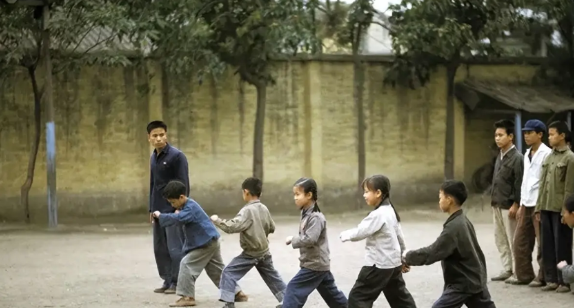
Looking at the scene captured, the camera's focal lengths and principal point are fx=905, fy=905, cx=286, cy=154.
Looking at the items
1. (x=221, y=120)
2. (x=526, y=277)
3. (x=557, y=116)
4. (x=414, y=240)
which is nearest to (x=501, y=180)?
(x=526, y=277)

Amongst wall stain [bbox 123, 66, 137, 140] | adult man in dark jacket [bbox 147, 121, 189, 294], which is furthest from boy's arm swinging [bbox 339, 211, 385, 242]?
wall stain [bbox 123, 66, 137, 140]

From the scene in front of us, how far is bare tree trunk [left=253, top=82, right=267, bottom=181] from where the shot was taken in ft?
62.4

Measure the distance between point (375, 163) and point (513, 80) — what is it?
13.7 ft

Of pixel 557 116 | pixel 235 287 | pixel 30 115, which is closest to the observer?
pixel 235 287

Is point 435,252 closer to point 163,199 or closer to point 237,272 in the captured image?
point 237,272

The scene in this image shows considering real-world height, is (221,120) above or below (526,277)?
above

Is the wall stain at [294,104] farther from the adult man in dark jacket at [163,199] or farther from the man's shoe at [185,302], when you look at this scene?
the man's shoe at [185,302]

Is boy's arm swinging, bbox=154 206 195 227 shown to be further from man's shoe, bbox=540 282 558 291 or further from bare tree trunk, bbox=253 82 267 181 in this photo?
bare tree trunk, bbox=253 82 267 181

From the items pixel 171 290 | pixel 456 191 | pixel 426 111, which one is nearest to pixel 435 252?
pixel 456 191

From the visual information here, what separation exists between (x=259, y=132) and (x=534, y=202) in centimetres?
1016

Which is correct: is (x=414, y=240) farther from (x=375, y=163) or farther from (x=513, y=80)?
(x=513, y=80)

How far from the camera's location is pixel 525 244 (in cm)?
981

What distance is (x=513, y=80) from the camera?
2220cm

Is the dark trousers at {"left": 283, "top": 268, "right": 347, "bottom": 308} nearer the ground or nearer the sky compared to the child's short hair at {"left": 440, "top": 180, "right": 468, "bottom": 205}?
nearer the ground
